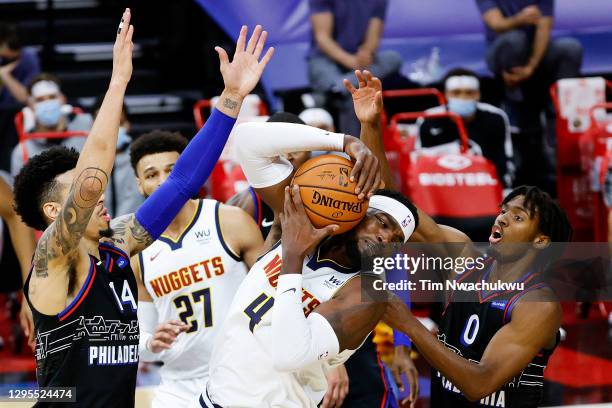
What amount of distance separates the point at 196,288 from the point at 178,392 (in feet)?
1.63

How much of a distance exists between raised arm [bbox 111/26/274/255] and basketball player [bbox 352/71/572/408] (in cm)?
46

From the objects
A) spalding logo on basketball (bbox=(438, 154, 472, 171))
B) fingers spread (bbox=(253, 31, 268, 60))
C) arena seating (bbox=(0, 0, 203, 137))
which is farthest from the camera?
arena seating (bbox=(0, 0, 203, 137))

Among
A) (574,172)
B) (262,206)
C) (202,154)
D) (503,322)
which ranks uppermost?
(202,154)

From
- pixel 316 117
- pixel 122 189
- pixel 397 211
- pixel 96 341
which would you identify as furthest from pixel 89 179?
pixel 316 117

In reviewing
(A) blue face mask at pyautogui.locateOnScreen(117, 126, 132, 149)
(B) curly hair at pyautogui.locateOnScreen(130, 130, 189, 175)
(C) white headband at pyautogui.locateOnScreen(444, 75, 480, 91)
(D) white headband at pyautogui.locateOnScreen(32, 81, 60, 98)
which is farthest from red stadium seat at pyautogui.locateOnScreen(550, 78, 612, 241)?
(B) curly hair at pyautogui.locateOnScreen(130, 130, 189, 175)

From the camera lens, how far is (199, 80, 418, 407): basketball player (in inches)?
131

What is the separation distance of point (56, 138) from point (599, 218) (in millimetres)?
4571

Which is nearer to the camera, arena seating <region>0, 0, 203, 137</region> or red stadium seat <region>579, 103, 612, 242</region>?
red stadium seat <region>579, 103, 612, 242</region>

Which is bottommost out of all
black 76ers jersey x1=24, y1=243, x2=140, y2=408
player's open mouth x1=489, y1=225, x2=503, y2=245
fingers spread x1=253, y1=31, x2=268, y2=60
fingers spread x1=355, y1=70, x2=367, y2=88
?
black 76ers jersey x1=24, y1=243, x2=140, y2=408

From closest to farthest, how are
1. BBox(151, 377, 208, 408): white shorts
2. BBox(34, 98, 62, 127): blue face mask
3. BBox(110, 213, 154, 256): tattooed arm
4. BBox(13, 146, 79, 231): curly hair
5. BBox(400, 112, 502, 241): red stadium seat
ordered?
1. BBox(13, 146, 79, 231): curly hair
2. BBox(110, 213, 154, 256): tattooed arm
3. BBox(151, 377, 208, 408): white shorts
4. BBox(400, 112, 502, 241): red stadium seat
5. BBox(34, 98, 62, 127): blue face mask

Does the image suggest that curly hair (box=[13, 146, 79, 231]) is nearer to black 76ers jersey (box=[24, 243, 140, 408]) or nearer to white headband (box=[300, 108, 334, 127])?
black 76ers jersey (box=[24, 243, 140, 408])

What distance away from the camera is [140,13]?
11.2 m

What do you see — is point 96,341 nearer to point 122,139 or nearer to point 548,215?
point 548,215

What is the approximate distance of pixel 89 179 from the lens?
3.28 meters
